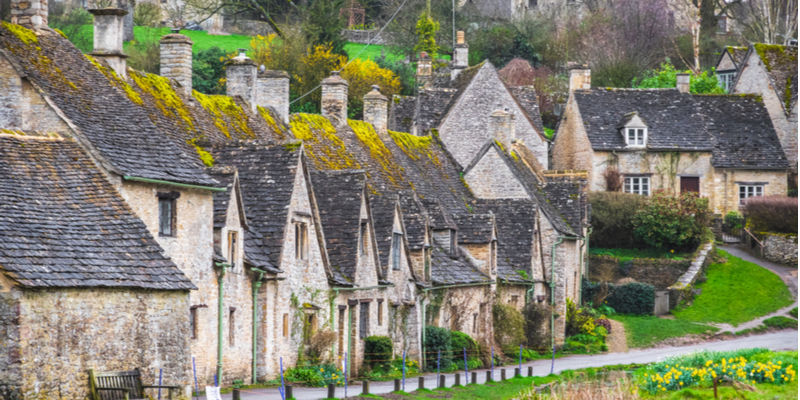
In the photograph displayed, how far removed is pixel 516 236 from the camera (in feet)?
152

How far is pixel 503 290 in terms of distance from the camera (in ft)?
146

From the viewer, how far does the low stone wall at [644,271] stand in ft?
187

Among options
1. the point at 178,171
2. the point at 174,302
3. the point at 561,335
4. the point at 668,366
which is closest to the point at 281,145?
the point at 178,171

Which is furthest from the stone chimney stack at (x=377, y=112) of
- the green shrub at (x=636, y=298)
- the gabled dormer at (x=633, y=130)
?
the gabled dormer at (x=633, y=130)

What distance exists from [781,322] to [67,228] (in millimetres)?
37309

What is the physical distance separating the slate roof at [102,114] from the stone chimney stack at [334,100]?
60.9ft

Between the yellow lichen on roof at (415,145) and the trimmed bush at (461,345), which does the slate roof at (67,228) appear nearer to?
the trimmed bush at (461,345)

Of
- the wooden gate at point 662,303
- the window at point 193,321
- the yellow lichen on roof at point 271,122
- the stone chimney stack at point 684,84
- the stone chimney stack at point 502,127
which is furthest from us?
the stone chimney stack at point 684,84

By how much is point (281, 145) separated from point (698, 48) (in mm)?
66755

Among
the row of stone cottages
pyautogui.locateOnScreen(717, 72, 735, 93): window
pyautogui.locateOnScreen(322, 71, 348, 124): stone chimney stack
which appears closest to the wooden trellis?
pyautogui.locateOnScreen(717, 72, 735, 93): window

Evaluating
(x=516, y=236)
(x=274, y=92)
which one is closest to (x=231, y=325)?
(x=274, y=92)

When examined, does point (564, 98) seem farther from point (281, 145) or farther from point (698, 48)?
point (281, 145)

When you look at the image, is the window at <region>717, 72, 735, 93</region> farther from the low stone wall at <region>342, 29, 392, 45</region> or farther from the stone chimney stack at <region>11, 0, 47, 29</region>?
the stone chimney stack at <region>11, 0, 47, 29</region>

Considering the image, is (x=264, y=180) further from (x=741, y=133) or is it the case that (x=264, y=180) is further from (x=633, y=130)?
(x=741, y=133)
